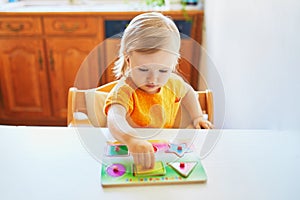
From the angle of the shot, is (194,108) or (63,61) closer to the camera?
(194,108)

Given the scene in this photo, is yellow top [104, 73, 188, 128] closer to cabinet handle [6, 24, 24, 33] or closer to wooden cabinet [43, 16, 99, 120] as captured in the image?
wooden cabinet [43, 16, 99, 120]

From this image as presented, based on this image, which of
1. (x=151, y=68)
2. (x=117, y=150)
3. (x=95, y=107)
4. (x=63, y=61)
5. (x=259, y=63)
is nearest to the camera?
(x=151, y=68)

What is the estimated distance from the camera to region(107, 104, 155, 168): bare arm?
546 mm

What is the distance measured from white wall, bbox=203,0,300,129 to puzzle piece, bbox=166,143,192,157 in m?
0.17

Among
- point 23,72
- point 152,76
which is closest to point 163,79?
point 152,76

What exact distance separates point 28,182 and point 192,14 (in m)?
1.60

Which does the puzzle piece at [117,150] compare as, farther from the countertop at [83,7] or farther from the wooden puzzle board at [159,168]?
the countertop at [83,7]

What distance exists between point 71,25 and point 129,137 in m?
1.57

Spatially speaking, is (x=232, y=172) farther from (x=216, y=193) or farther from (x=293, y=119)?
(x=293, y=119)

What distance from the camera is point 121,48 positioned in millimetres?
608

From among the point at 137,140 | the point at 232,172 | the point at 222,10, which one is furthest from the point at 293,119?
the point at 222,10

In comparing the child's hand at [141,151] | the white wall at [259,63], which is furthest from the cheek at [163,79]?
the white wall at [259,63]

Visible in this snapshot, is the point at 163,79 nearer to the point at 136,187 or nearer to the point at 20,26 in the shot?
the point at 136,187

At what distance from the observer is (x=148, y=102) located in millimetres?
590
